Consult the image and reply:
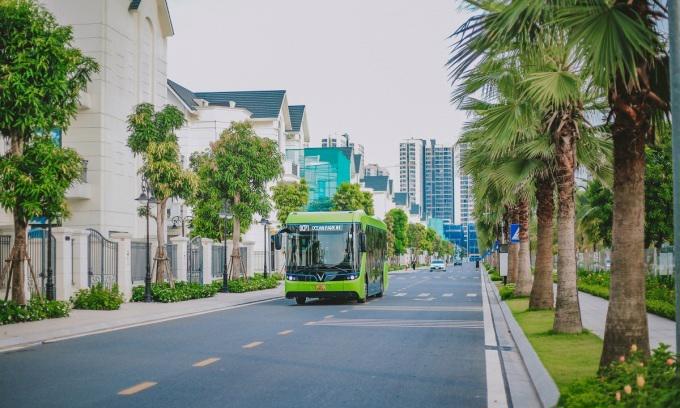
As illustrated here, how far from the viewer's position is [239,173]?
41594 millimetres

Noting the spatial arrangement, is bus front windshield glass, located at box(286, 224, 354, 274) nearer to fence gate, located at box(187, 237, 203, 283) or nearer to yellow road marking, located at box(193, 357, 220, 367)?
fence gate, located at box(187, 237, 203, 283)

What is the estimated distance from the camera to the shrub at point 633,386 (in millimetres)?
6000

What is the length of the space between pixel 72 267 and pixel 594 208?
3621 centimetres

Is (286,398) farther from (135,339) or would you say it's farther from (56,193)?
(56,193)

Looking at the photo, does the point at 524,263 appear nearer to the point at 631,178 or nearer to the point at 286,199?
the point at 631,178

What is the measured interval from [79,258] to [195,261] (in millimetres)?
12859

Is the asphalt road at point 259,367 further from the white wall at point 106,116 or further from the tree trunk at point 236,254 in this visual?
the tree trunk at point 236,254

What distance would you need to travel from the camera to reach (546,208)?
77.4 ft

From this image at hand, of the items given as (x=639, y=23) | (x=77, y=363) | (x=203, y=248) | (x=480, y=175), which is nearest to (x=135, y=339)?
(x=77, y=363)

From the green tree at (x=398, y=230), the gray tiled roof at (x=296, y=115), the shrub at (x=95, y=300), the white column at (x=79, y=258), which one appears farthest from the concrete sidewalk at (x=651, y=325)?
the green tree at (x=398, y=230)

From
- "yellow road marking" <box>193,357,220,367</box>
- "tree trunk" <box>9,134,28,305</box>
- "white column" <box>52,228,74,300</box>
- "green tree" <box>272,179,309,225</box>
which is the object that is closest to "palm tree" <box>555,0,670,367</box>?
"yellow road marking" <box>193,357,220,367</box>

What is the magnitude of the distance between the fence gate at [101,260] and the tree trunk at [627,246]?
21.0 m

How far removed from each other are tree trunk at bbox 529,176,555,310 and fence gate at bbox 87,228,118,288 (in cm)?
1442

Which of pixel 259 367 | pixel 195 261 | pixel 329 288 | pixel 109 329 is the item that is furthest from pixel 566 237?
pixel 195 261
